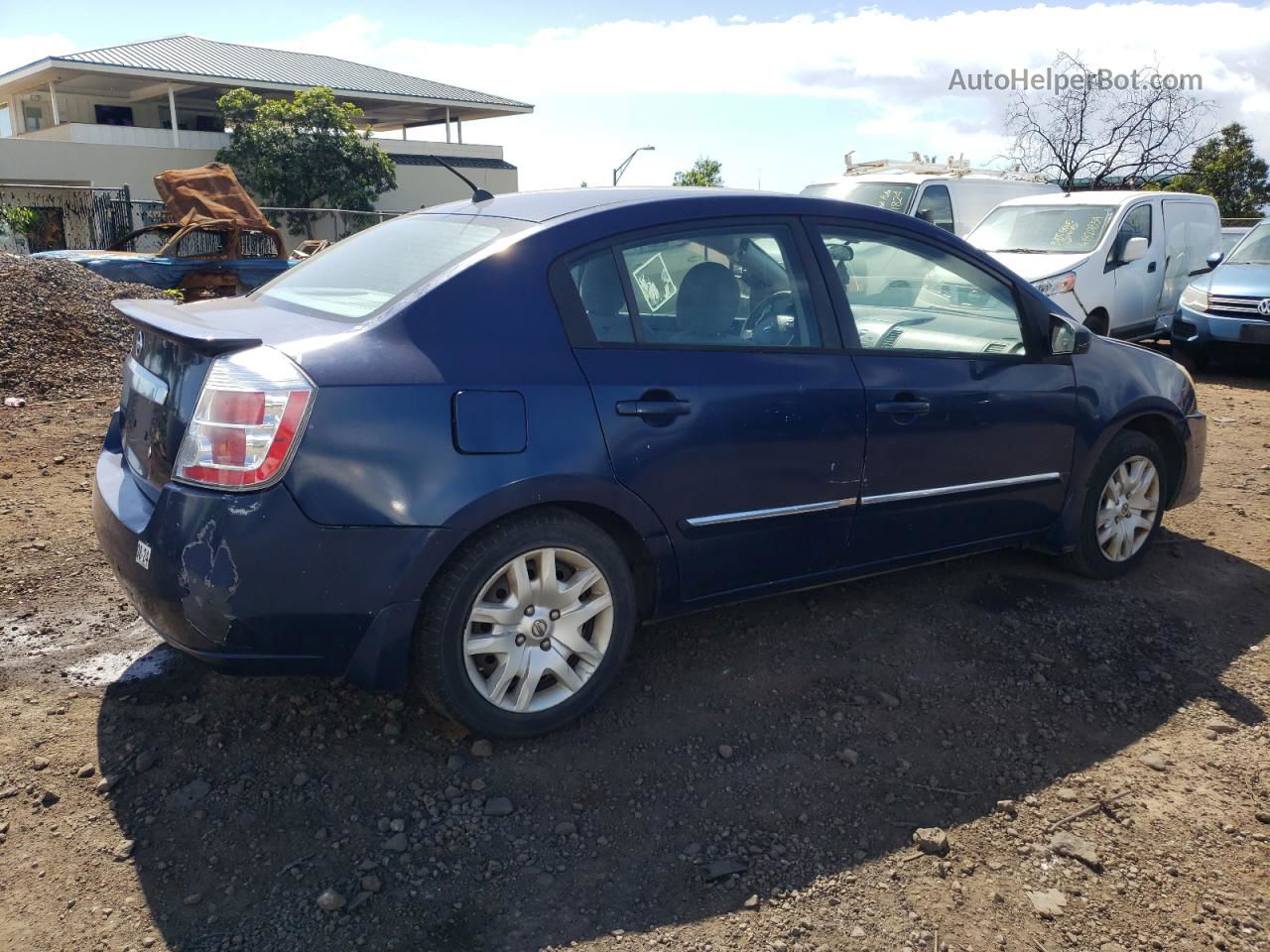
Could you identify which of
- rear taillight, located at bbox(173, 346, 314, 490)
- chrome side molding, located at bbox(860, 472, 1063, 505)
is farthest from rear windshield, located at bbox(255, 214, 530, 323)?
chrome side molding, located at bbox(860, 472, 1063, 505)

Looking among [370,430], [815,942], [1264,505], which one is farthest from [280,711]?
[1264,505]

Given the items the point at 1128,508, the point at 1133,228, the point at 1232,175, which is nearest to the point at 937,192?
the point at 1133,228

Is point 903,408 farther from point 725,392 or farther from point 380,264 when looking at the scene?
point 380,264

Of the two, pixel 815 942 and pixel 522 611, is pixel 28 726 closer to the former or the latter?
pixel 522 611

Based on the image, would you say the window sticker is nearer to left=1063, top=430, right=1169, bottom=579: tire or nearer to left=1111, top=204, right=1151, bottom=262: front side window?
left=1063, top=430, right=1169, bottom=579: tire

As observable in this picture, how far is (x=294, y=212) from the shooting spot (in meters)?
23.7

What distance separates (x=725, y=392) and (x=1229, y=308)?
9.39 meters

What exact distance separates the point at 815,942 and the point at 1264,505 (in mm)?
4846

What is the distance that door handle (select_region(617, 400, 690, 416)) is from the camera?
329 cm

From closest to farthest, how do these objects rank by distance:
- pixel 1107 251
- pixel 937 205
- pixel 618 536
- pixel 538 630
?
pixel 538 630 < pixel 618 536 < pixel 1107 251 < pixel 937 205

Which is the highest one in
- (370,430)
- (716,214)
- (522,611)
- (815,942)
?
(716,214)

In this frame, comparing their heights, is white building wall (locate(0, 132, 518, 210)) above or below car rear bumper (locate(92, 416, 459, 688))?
above

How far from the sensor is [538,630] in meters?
3.23

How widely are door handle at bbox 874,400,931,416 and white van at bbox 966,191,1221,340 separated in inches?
288
